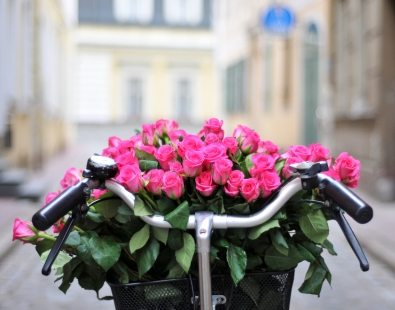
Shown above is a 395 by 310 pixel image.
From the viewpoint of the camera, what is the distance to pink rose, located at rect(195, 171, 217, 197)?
205 centimetres

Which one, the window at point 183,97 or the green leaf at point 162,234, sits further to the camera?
the window at point 183,97

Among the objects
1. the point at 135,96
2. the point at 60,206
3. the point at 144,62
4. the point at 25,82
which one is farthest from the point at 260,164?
the point at 144,62

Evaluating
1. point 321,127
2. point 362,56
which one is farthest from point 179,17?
point 362,56

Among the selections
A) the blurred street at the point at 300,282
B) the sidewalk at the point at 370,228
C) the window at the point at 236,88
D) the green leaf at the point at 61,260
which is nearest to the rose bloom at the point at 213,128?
the green leaf at the point at 61,260

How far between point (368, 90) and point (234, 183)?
9721mm

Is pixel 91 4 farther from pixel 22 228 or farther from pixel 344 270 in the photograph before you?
pixel 22 228

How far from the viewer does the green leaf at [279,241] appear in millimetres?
2082

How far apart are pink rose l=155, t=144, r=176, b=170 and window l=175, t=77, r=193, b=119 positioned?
3518cm

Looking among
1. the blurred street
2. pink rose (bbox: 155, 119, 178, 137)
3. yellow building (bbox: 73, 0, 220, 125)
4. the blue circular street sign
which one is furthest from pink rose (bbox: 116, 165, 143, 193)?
yellow building (bbox: 73, 0, 220, 125)

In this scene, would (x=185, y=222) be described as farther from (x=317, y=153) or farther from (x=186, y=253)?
(x=317, y=153)

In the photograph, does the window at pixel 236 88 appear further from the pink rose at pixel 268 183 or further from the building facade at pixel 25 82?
the pink rose at pixel 268 183

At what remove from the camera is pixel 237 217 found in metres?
2.03

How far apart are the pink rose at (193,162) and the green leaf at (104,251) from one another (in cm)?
25

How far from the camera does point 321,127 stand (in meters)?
15.8
